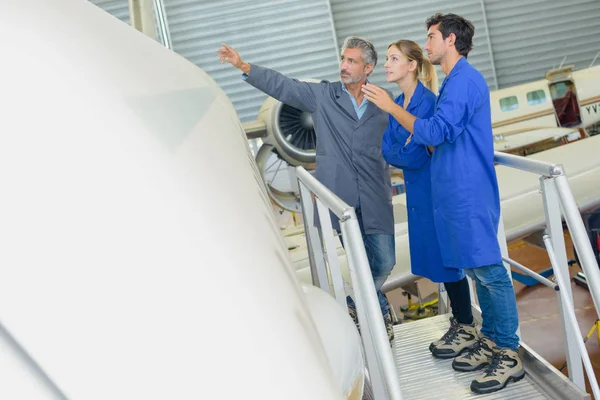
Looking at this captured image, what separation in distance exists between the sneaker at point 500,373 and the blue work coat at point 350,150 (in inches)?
33.0

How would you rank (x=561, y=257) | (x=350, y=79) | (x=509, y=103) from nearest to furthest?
(x=561, y=257)
(x=350, y=79)
(x=509, y=103)

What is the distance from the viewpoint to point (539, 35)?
15.8 metres

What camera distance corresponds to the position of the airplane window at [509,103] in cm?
1307

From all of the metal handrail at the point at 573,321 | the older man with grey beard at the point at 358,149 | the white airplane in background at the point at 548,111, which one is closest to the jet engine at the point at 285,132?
the older man with grey beard at the point at 358,149

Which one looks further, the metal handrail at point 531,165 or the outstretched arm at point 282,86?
the outstretched arm at point 282,86

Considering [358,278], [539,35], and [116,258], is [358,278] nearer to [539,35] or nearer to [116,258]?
[116,258]

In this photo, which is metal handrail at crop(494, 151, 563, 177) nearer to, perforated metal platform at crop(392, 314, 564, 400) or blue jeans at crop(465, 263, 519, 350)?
blue jeans at crop(465, 263, 519, 350)

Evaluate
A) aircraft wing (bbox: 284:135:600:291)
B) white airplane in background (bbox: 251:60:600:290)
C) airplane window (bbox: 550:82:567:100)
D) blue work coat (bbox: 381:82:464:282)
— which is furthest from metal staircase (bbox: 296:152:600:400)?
airplane window (bbox: 550:82:567:100)

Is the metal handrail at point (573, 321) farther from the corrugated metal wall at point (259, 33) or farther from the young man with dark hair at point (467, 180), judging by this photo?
the corrugated metal wall at point (259, 33)

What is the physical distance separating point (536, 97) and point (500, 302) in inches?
440

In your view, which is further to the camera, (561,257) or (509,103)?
(509,103)

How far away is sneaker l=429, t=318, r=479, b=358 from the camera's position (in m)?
3.17

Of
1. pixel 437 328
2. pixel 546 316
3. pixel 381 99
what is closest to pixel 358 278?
pixel 381 99

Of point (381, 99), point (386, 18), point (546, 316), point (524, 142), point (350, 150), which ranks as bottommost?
point (546, 316)
